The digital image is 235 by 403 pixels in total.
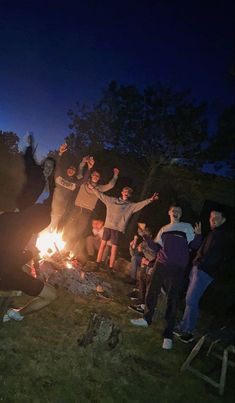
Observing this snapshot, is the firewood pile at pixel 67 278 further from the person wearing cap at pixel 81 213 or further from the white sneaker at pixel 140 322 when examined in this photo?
the person wearing cap at pixel 81 213

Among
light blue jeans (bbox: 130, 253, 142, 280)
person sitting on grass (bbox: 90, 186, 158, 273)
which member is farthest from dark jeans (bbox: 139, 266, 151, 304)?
person sitting on grass (bbox: 90, 186, 158, 273)

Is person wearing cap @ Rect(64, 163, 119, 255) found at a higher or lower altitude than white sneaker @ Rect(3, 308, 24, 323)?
higher

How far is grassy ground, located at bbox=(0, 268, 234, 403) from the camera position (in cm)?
394

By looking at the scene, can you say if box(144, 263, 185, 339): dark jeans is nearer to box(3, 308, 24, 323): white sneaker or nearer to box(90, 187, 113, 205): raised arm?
box(3, 308, 24, 323): white sneaker

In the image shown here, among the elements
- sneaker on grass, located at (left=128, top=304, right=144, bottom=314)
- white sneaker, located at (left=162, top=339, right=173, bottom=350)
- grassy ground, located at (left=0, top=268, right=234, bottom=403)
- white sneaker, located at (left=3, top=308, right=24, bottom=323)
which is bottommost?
grassy ground, located at (left=0, top=268, right=234, bottom=403)

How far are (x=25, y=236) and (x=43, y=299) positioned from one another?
1038 mm

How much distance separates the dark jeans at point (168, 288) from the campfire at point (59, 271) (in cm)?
193

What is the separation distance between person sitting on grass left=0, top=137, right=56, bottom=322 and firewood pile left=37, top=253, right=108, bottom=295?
9.71 ft

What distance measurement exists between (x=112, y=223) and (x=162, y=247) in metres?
3.81

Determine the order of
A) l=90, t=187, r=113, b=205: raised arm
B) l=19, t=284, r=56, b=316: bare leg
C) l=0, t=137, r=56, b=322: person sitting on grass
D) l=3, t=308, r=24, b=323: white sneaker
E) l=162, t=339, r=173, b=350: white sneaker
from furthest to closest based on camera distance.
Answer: l=90, t=187, r=113, b=205: raised arm, l=162, t=339, r=173, b=350: white sneaker, l=3, t=308, r=24, b=323: white sneaker, l=19, t=284, r=56, b=316: bare leg, l=0, t=137, r=56, b=322: person sitting on grass

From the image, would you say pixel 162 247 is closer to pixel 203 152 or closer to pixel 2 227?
pixel 2 227

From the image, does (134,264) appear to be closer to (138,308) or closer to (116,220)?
(116,220)

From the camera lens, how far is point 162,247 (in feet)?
21.8

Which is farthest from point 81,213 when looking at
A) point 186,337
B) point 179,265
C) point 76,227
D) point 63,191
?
point 186,337
